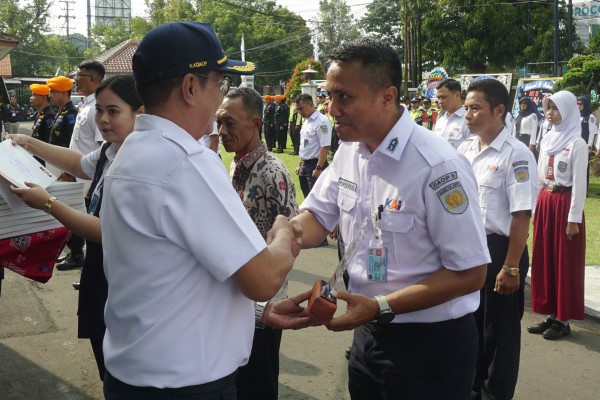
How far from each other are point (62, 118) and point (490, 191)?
5.64 m

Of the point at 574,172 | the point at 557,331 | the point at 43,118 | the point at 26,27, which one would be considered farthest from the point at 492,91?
the point at 26,27

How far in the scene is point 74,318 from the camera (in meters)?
6.03

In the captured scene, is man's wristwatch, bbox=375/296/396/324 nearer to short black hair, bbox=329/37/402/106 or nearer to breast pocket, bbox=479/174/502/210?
short black hair, bbox=329/37/402/106

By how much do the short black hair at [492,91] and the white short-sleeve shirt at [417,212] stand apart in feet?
5.93

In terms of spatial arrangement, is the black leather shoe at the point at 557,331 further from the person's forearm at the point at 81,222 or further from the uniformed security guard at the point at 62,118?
the uniformed security guard at the point at 62,118

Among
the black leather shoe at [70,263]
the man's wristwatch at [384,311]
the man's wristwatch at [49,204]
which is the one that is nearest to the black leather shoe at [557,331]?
the man's wristwatch at [384,311]

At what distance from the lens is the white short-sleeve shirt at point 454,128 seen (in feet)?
27.7

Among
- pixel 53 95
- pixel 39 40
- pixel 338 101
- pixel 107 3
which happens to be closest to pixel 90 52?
pixel 39 40

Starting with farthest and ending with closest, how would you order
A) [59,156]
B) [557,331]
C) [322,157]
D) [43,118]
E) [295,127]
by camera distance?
1. [295,127]
2. [322,157]
3. [43,118]
4. [557,331]
5. [59,156]

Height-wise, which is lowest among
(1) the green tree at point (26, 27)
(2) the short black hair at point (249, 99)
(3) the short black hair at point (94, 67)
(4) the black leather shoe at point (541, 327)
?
(4) the black leather shoe at point (541, 327)

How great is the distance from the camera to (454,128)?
28.1ft

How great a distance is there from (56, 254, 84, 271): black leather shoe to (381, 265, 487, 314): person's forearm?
20.2 feet

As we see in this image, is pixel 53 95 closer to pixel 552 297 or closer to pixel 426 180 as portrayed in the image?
pixel 552 297

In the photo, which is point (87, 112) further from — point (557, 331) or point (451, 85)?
point (557, 331)
